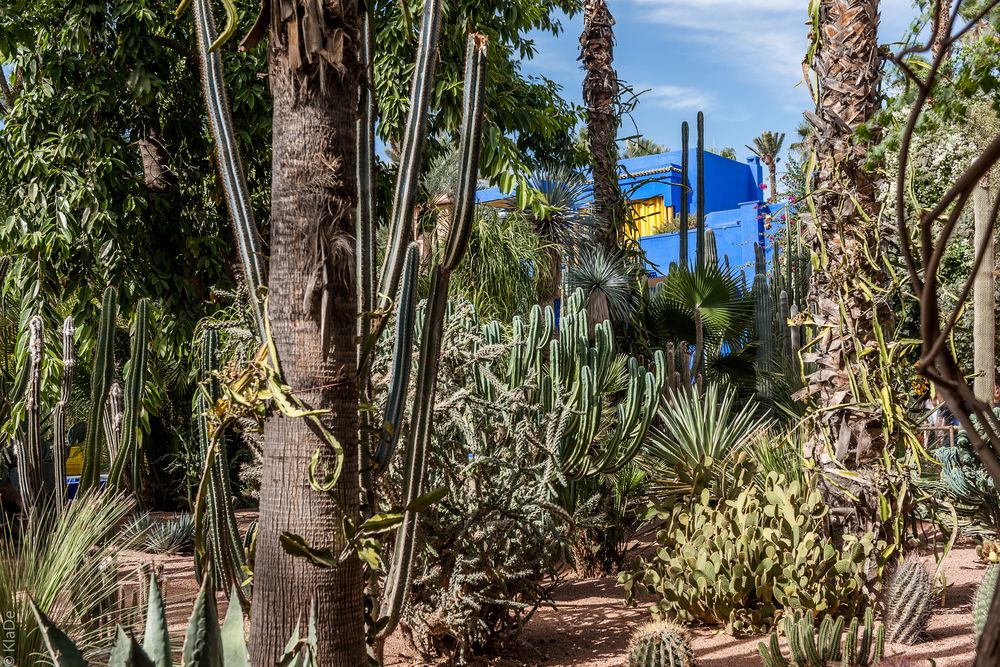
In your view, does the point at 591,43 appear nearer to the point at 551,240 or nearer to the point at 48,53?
the point at 551,240

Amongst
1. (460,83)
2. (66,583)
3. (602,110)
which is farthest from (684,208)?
(66,583)

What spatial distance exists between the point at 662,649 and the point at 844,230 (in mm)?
2458

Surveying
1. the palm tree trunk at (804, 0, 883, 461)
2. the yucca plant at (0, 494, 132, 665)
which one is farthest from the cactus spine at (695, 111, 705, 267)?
the yucca plant at (0, 494, 132, 665)

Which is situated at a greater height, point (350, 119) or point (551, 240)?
point (551, 240)

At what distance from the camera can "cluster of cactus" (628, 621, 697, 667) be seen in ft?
13.6

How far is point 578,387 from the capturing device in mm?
5941

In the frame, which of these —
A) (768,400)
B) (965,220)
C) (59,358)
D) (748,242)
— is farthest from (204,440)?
(748,242)

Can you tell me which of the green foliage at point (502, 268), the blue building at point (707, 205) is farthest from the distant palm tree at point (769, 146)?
the green foliage at point (502, 268)

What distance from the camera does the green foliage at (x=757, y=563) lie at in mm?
4879

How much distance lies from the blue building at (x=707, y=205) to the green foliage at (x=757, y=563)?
12484mm

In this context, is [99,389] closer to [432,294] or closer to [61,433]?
[61,433]

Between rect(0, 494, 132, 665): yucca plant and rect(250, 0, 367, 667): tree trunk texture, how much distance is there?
64.4 inches

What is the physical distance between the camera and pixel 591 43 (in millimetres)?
12734

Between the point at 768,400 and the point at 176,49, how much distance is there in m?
7.70
